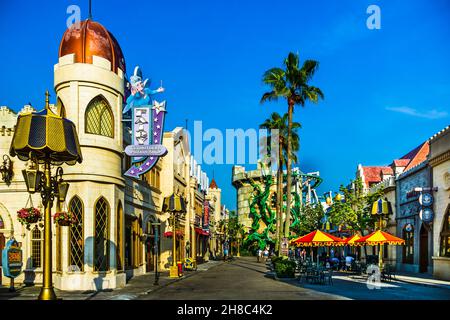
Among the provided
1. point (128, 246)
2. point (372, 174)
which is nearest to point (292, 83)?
point (128, 246)

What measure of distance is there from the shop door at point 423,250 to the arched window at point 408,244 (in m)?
1.54

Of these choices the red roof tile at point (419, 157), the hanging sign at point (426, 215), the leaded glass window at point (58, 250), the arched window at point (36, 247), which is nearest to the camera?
the leaded glass window at point (58, 250)

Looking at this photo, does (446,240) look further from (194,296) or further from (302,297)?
(194,296)

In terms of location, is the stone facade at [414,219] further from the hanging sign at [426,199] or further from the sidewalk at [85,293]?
the sidewalk at [85,293]

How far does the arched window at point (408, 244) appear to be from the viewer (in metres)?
38.3

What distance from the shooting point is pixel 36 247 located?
1009 inches

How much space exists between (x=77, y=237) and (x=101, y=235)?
3.78 ft

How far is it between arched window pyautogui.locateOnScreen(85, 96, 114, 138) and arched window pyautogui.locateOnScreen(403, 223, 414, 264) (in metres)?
24.0

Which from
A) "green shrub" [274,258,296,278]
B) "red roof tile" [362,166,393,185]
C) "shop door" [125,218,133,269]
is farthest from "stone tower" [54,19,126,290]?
"red roof tile" [362,166,393,185]

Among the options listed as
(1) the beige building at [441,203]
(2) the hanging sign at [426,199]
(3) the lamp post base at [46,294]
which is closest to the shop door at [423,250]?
(1) the beige building at [441,203]

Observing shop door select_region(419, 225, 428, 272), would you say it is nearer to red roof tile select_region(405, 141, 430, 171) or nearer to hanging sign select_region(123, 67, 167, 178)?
red roof tile select_region(405, 141, 430, 171)

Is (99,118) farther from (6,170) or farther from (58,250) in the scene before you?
(58,250)

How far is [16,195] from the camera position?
25984mm
